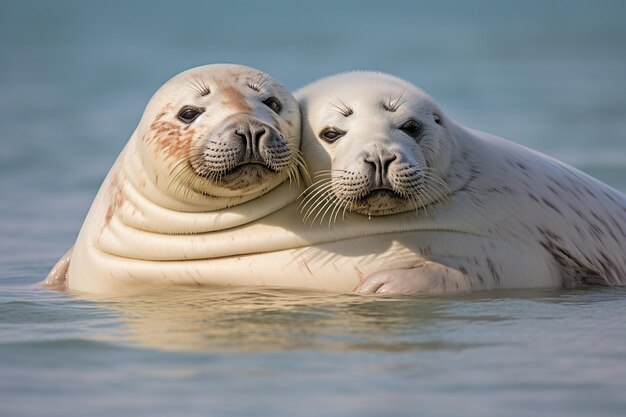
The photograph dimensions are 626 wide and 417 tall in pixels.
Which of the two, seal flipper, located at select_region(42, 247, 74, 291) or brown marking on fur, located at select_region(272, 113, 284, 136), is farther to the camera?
seal flipper, located at select_region(42, 247, 74, 291)

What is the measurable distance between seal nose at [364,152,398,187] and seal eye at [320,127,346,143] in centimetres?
41

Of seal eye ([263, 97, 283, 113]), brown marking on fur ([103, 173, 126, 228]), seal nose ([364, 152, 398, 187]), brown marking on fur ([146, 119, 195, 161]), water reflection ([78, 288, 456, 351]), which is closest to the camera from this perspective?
water reflection ([78, 288, 456, 351])

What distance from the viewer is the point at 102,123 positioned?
20.3m

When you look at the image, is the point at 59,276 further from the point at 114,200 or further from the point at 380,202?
the point at 380,202

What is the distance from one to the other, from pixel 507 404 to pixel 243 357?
A: 1182mm

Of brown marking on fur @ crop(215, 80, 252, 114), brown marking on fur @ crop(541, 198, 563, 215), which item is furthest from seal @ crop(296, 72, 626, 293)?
brown marking on fur @ crop(215, 80, 252, 114)

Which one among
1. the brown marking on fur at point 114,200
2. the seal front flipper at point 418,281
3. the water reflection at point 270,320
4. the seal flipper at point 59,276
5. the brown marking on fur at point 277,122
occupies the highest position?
the brown marking on fur at point 277,122

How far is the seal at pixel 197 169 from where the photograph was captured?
286 inches

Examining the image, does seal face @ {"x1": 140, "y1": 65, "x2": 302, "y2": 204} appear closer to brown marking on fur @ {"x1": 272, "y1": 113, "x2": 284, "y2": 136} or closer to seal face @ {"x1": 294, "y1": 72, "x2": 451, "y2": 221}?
brown marking on fur @ {"x1": 272, "y1": 113, "x2": 284, "y2": 136}

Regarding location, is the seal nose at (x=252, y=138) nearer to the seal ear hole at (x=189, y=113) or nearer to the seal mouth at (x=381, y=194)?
the seal ear hole at (x=189, y=113)

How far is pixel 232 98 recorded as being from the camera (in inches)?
298

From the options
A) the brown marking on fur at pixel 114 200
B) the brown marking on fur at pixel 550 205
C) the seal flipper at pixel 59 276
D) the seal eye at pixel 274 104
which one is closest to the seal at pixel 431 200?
the brown marking on fur at pixel 550 205

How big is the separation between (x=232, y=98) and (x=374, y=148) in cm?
78

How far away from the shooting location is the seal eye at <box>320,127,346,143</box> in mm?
7562
